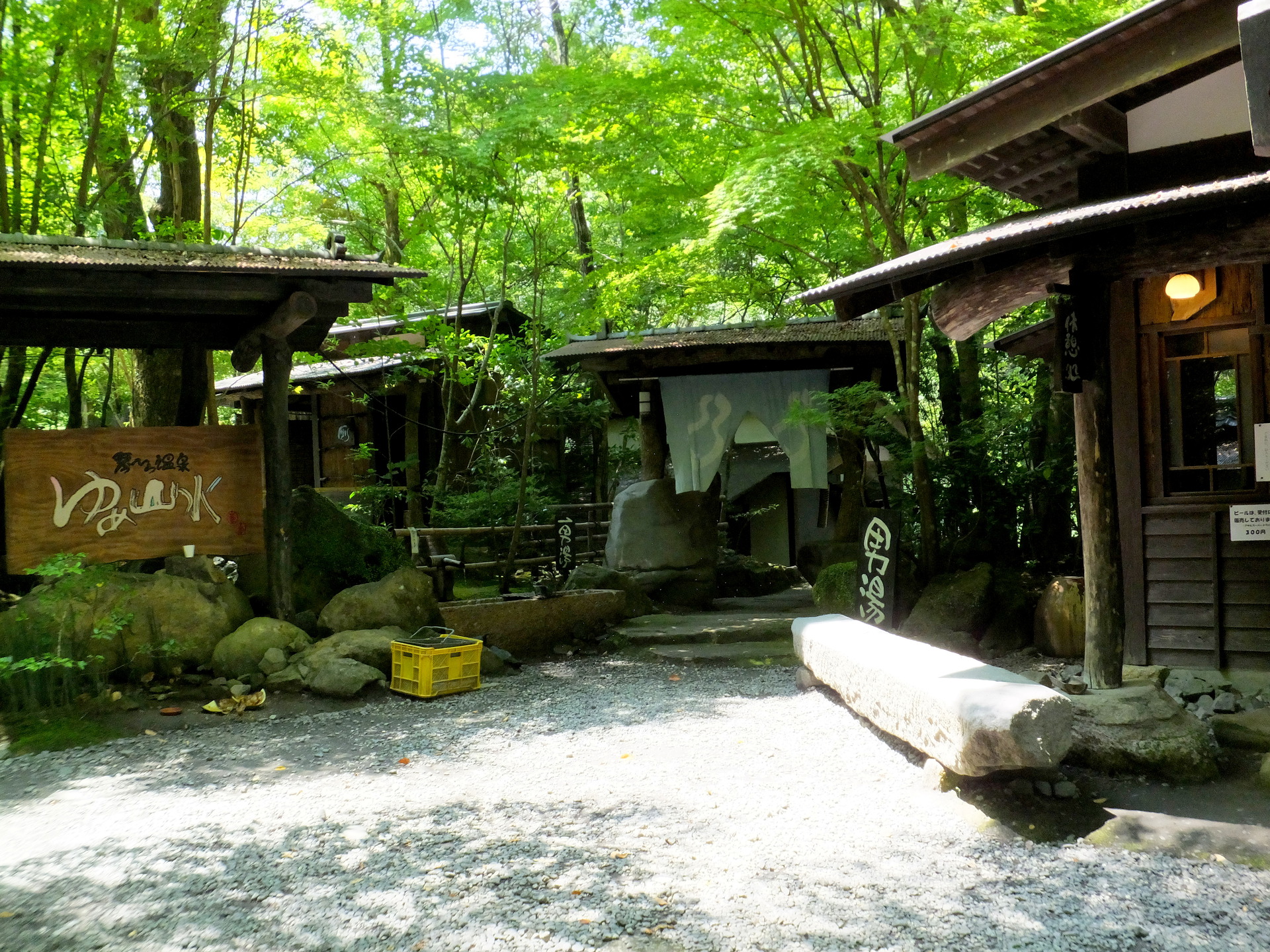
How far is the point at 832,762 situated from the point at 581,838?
79.4 inches

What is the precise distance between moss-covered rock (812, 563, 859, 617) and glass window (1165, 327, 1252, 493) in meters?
4.33

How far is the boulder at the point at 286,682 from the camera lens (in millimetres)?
7875

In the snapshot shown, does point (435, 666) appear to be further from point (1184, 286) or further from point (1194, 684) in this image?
point (1184, 286)

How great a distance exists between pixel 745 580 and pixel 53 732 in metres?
10.8

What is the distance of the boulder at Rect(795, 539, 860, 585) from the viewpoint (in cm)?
1383

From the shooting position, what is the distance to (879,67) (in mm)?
10672

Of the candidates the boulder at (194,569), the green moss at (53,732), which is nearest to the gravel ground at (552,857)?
the green moss at (53,732)

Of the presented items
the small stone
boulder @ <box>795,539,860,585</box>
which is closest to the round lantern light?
the small stone

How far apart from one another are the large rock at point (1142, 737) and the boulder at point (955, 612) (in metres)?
4.12

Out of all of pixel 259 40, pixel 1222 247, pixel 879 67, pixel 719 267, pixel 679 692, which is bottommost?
pixel 679 692

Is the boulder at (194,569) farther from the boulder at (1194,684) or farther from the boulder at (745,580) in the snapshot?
Result: the boulder at (745,580)

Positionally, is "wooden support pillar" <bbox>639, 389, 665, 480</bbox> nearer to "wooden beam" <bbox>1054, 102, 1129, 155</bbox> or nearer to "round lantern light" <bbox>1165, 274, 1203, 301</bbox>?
"wooden beam" <bbox>1054, 102, 1129, 155</bbox>

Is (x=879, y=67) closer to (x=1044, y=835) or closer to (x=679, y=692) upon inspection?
(x=679, y=692)

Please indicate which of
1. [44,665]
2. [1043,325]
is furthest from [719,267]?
[44,665]
